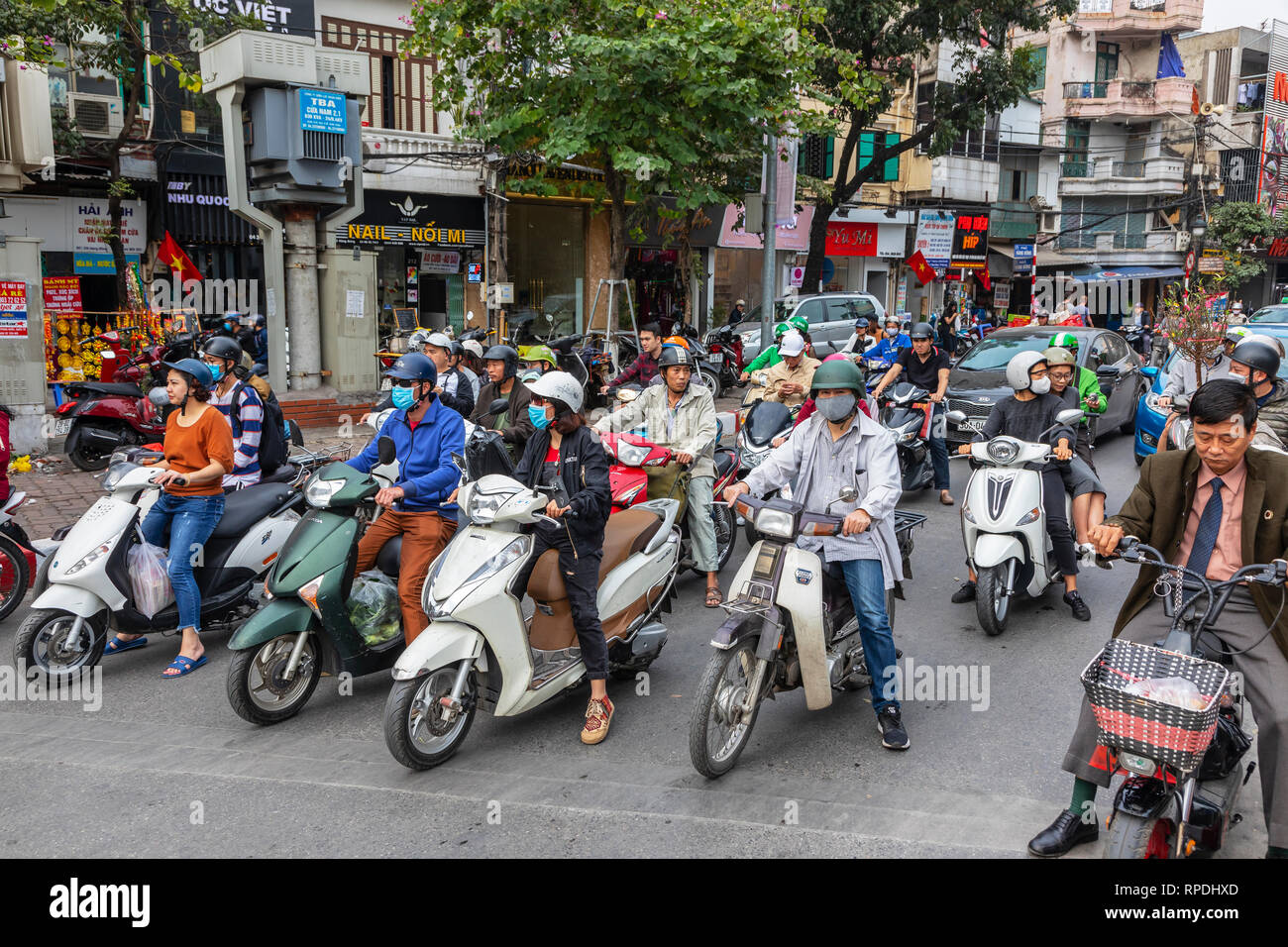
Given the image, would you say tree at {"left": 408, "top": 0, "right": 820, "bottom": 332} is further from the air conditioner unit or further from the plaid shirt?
the air conditioner unit

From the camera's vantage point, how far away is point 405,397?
6000 millimetres

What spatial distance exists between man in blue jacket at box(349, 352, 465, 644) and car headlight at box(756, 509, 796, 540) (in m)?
1.82

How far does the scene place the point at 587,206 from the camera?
896 inches

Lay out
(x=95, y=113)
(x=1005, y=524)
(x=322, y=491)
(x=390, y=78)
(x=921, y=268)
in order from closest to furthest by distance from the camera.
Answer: (x=322, y=491), (x=1005, y=524), (x=95, y=113), (x=390, y=78), (x=921, y=268)

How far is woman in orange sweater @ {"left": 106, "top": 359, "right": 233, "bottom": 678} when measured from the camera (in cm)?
568

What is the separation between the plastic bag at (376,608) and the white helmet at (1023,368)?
4.19 meters

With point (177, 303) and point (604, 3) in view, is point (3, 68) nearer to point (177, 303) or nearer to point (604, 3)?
point (177, 303)

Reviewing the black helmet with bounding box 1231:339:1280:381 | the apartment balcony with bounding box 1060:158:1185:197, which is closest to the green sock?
the black helmet with bounding box 1231:339:1280:381

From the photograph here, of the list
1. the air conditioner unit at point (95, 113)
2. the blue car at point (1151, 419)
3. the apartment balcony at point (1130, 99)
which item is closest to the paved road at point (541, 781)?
the blue car at point (1151, 419)

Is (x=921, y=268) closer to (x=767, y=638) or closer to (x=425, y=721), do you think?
(x=767, y=638)

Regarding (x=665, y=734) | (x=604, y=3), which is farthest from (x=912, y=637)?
(x=604, y=3)

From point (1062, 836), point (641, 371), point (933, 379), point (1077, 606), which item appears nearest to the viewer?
point (1062, 836)

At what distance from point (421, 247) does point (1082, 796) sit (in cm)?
1854

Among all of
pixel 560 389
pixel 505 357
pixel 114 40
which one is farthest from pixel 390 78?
pixel 560 389
